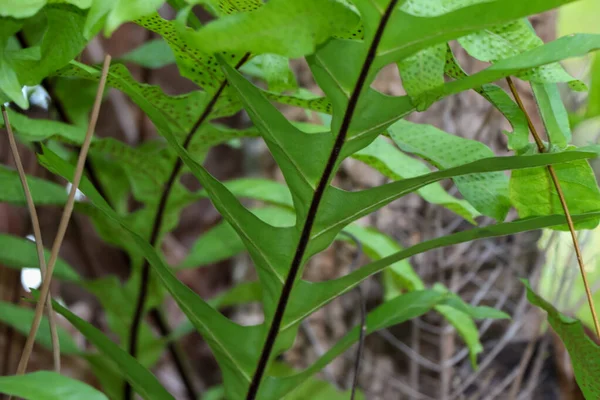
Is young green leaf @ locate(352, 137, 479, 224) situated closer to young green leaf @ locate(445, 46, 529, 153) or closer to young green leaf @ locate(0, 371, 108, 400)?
young green leaf @ locate(445, 46, 529, 153)

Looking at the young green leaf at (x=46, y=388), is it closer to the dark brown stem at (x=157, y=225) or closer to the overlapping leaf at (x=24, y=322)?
the dark brown stem at (x=157, y=225)

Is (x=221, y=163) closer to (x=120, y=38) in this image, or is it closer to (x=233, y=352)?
(x=120, y=38)

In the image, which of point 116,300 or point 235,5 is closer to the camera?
point 235,5

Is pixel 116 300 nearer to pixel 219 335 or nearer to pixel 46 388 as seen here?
pixel 219 335

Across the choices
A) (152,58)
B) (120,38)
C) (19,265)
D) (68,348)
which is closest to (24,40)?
(152,58)

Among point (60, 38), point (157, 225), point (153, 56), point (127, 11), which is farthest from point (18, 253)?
point (127, 11)

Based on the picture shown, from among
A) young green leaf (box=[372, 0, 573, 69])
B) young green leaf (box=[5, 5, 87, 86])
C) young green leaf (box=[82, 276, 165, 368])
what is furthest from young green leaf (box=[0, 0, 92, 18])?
young green leaf (box=[82, 276, 165, 368])

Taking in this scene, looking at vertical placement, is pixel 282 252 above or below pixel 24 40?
below
